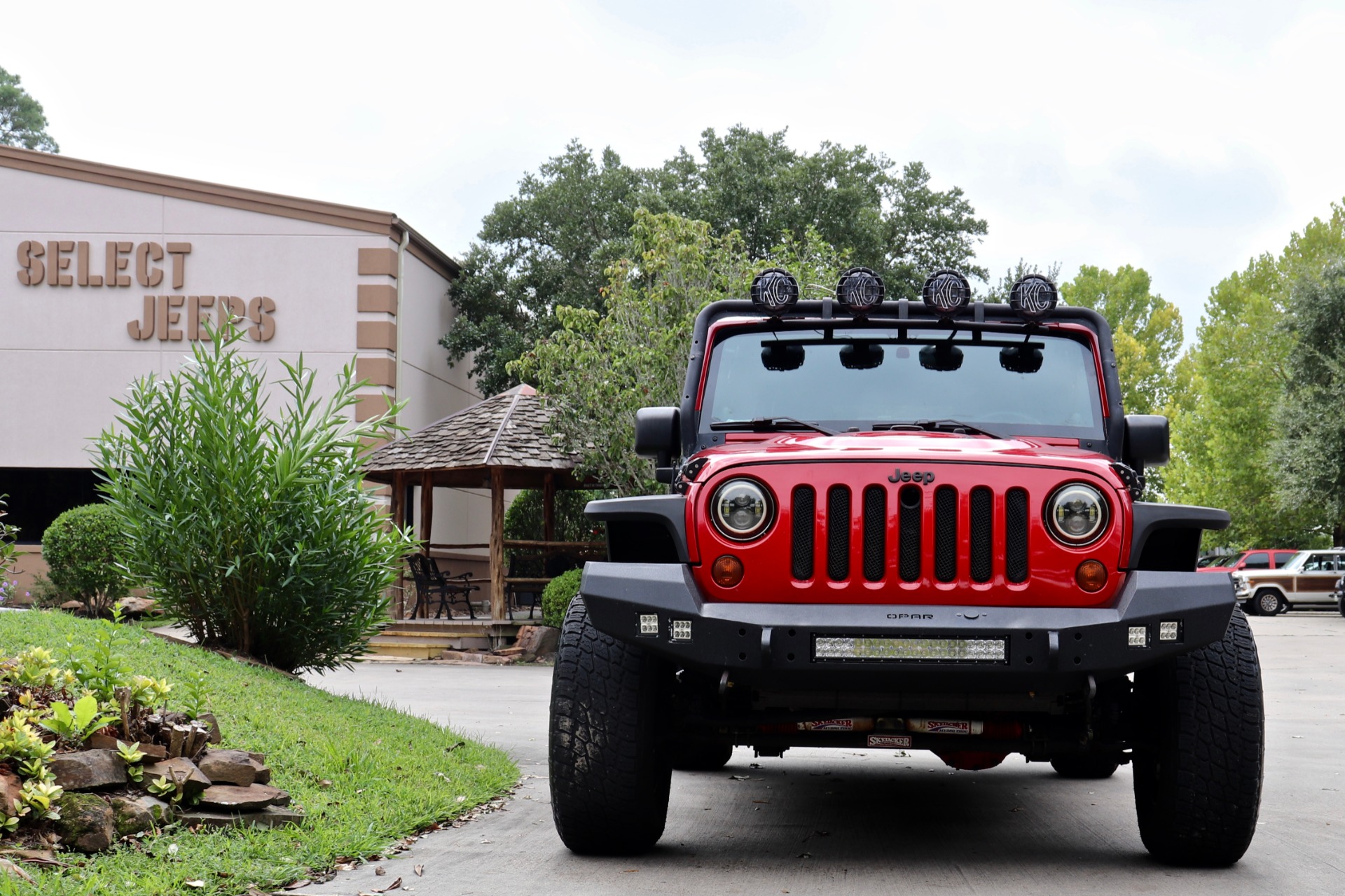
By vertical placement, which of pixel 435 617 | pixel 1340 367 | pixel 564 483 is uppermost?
pixel 1340 367

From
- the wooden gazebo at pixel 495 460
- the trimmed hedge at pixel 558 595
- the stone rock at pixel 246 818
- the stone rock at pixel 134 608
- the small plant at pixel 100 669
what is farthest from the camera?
the wooden gazebo at pixel 495 460

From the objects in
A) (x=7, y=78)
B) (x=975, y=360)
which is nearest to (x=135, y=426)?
(x=975, y=360)

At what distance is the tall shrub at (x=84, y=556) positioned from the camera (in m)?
16.7

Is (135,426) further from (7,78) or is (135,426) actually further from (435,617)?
(7,78)

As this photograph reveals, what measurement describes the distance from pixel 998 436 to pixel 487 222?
2830 centimetres

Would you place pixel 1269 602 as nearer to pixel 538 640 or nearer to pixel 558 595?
pixel 538 640

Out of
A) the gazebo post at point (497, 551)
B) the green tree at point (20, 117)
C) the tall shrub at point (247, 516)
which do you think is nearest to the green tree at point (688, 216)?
the gazebo post at point (497, 551)

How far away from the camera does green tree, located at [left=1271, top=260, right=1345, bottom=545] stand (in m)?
34.0

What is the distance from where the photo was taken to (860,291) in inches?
249

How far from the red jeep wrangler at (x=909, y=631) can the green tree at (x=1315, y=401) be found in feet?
104

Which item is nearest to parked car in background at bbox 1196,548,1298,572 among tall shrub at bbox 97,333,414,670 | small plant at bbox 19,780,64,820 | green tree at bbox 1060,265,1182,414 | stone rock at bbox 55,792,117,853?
green tree at bbox 1060,265,1182,414

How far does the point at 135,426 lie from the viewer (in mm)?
9695

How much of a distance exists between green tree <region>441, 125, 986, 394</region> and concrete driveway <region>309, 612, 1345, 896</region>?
2197 cm

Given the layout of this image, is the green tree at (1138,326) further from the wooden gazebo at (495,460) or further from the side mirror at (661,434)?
the side mirror at (661,434)
